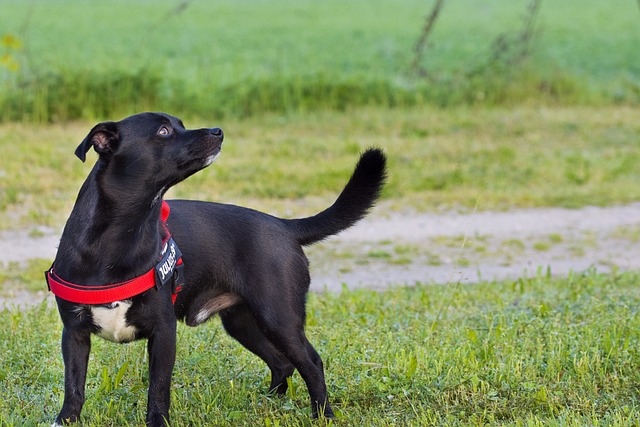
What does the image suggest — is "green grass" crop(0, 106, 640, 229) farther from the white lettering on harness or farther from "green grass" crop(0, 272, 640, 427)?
the white lettering on harness

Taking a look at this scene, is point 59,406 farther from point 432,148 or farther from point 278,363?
point 432,148

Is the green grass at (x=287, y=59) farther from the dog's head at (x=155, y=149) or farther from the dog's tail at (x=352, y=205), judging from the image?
the dog's head at (x=155, y=149)

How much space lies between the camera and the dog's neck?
371cm

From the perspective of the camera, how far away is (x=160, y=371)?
3.79 metres

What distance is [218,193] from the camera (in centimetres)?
914

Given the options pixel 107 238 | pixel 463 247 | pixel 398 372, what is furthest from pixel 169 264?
pixel 463 247

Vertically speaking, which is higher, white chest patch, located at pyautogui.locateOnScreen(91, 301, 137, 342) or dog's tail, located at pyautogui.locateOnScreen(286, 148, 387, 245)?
dog's tail, located at pyautogui.locateOnScreen(286, 148, 387, 245)

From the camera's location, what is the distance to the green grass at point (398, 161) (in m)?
9.11

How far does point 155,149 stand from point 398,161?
6759 millimetres

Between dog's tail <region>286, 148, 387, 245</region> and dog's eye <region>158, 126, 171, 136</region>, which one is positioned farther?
dog's tail <region>286, 148, 387, 245</region>

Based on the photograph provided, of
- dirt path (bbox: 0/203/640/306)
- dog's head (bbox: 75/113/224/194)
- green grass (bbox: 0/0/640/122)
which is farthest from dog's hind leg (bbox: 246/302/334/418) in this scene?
green grass (bbox: 0/0/640/122)

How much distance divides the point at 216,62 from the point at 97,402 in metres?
12.4

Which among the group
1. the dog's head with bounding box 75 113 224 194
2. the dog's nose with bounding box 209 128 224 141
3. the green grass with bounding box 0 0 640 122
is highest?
the dog's nose with bounding box 209 128 224 141

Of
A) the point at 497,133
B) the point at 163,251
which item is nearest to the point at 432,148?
the point at 497,133
